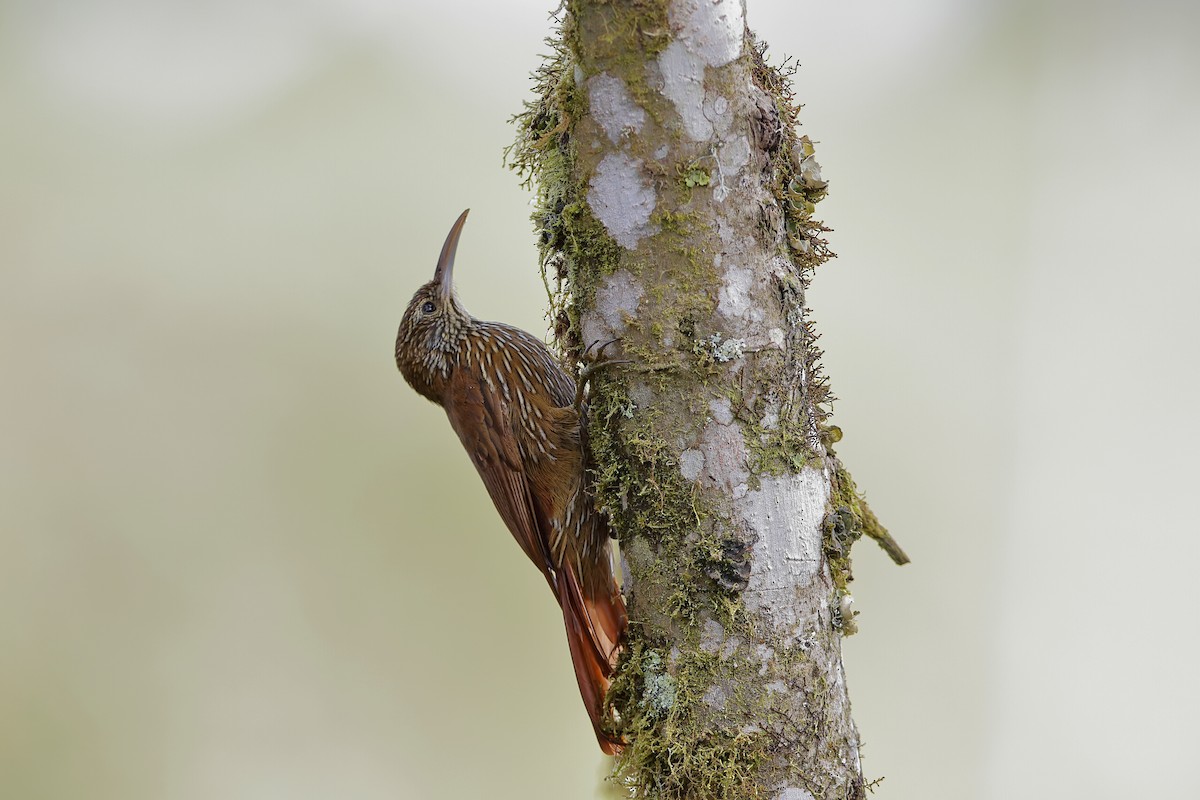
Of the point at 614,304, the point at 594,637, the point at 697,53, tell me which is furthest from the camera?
the point at 594,637

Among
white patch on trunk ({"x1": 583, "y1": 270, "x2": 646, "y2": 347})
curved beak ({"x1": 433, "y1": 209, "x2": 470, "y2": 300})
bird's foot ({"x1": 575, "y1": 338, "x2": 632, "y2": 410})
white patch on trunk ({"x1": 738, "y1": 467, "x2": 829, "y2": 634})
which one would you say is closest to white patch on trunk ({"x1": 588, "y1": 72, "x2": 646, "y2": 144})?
white patch on trunk ({"x1": 583, "y1": 270, "x2": 646, "y2": 347})

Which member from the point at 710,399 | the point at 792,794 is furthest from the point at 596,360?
the point at 792,794

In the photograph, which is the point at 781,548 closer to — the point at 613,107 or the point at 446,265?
the point at 613,107

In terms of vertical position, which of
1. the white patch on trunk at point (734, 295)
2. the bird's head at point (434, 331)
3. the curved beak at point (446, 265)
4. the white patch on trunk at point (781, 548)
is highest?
the curved beak at point (446, 265)

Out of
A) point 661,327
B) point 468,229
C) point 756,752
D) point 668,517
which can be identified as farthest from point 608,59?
point 468,229

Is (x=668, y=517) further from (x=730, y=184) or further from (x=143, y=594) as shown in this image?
(x=143, y=594)

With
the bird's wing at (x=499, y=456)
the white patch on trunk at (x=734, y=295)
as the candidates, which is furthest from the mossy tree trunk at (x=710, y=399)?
the bird's wing at (x=499, y=456)

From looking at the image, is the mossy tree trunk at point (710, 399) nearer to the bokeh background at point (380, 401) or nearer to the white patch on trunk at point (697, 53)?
the white patch on trunk at point (697, 53)
